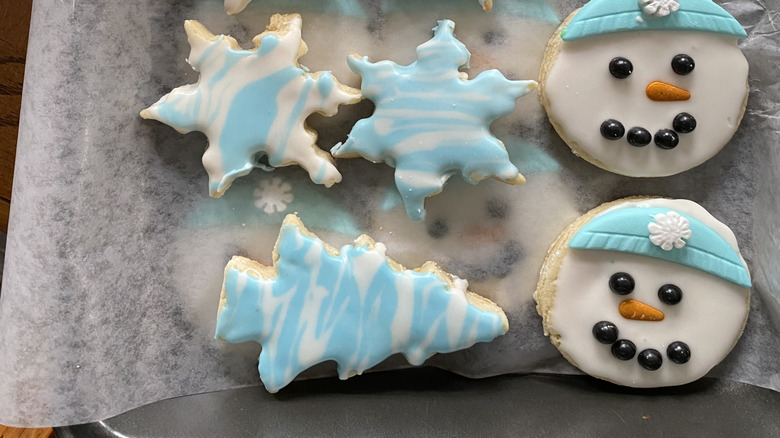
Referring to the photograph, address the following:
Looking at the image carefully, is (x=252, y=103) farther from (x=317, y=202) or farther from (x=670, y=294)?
(x=670, y=294)

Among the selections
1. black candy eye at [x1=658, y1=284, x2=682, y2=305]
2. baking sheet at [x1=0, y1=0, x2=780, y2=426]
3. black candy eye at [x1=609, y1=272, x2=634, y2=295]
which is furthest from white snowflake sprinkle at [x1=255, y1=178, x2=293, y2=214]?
black candy eye at [x1=658, y1=284, x2=682, y2=305]

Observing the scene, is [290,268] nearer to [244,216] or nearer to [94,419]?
[244,216]

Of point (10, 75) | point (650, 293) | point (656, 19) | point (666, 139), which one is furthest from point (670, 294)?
point (10, 75)

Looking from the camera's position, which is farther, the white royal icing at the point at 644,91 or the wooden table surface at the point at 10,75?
the wooden table surface at the point at 10,75

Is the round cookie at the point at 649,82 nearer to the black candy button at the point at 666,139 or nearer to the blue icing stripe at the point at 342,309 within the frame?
the black candy button at the point at 666,139

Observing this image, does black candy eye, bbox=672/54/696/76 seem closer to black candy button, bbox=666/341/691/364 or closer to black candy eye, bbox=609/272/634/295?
black candy eye, bbox=609/272/634/295

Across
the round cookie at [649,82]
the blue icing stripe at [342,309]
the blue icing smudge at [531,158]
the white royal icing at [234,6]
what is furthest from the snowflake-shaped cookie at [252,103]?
the round cookie at [649,82]
